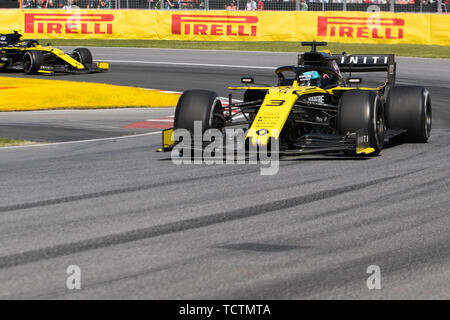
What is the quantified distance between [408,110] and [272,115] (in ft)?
7.62

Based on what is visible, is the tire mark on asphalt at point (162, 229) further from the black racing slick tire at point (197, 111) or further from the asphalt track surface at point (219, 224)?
the black racing slick tire at point (197, 111)

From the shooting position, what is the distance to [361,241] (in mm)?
6637

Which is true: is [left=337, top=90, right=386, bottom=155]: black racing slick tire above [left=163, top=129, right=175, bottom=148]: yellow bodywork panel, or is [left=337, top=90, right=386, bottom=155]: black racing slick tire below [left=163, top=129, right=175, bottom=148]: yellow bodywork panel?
above

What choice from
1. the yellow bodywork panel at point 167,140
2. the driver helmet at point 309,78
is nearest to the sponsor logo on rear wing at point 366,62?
the driver helmet at point 309,78

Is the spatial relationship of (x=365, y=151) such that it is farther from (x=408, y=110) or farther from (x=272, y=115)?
(x=408, y=110)

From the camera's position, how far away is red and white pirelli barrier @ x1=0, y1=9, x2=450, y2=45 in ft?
97.9

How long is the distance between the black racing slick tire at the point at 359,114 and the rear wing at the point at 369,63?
8.52ft

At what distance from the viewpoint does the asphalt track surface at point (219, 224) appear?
559 cm

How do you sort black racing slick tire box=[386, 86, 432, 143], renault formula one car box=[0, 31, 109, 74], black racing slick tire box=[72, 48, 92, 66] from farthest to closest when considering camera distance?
1. black racing slick tire box=[72, 48, 92, 66]
2. renault formula one car box=[0, 31, 109, 74]
3. black racing slick tire box=[386, 86, 432, 143]

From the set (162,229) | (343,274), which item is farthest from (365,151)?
(343,274)

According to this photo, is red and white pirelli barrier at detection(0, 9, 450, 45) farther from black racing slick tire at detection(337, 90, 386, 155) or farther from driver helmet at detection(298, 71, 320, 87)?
black racing slick tire at detection(337, 90, 386, 155)

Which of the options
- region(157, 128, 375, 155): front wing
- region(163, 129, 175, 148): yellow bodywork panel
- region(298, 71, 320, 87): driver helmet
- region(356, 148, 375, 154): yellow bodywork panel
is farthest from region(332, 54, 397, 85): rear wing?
region(163, 129, 175, 148): yellow bodywork panel

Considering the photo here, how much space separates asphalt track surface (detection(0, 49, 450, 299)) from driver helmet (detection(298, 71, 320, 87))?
141 cm

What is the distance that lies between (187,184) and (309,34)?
2270 centimetres
